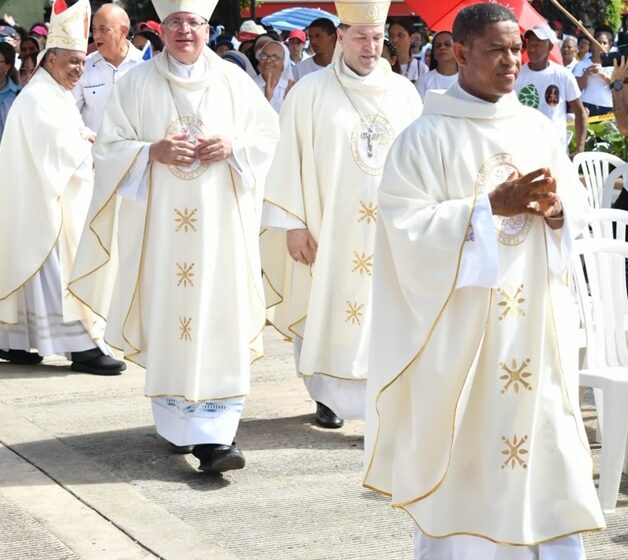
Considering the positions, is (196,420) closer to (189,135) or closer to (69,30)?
(189,135)

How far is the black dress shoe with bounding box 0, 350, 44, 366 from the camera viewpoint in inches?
330

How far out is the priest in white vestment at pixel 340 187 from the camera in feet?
21.2

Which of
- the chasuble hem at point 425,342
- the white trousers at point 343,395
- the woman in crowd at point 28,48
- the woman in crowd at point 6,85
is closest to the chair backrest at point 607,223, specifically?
the white trousers at point 343,395

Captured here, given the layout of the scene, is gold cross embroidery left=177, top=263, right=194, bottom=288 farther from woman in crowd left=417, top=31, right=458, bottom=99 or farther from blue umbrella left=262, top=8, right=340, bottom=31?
blue umbrella left=262, top=8, right=340, bottom=31

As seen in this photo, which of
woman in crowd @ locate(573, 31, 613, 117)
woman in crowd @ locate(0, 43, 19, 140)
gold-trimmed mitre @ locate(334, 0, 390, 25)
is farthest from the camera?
woman in crowd @ locate(573, 31, 613, 117)

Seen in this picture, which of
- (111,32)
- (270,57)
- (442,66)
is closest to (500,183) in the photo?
(111,32)

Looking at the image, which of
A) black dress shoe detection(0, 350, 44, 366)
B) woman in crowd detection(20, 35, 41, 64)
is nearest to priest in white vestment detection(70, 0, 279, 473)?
black dress shoe detection(0, 350, 44, 366)

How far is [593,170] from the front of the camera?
897 cm

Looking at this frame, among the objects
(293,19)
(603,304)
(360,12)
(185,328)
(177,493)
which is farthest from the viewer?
(293,19)

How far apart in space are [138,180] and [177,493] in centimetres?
139

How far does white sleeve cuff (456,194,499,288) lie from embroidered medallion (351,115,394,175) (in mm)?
2650

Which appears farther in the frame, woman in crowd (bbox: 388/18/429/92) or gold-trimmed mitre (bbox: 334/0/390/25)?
woman in crowd (bbox: 388/18/429/92)

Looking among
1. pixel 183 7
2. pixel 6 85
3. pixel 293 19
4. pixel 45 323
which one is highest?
pixel 293 19

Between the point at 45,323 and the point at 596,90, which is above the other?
the point at 596,90
